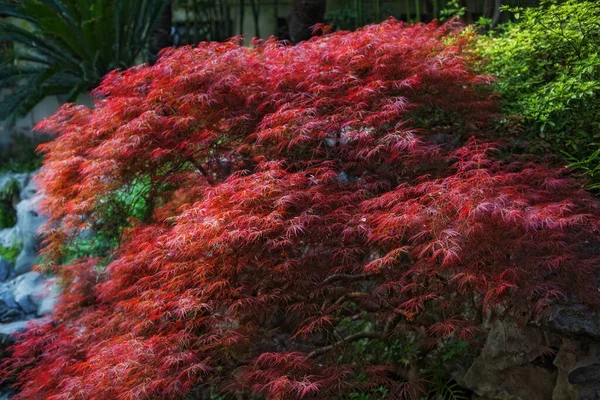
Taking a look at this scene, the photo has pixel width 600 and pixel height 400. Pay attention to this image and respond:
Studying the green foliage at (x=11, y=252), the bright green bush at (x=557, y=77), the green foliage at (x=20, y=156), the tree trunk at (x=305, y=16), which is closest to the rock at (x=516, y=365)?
the bright green bush at (x=557, y=77)

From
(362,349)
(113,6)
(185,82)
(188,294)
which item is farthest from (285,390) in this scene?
(113,6)

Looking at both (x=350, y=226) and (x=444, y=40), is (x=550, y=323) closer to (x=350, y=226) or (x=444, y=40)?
(x=350, y=226)

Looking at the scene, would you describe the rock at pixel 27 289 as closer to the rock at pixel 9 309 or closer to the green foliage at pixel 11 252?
the rock at pixel 9 309

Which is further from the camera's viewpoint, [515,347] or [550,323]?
[515,347]

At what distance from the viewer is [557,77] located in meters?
4.37

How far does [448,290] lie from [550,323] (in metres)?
0.60

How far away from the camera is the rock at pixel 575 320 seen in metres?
3.20

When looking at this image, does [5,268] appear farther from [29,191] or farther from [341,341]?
[341,341]

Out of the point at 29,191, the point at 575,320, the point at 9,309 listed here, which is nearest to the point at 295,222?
the point at 575,320

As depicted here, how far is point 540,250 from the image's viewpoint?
9.69 feet

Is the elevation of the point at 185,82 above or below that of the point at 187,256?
above

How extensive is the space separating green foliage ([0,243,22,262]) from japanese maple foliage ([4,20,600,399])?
11.7 ft

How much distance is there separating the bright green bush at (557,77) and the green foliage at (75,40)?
4921 mm

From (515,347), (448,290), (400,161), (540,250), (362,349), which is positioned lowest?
(362,349)
